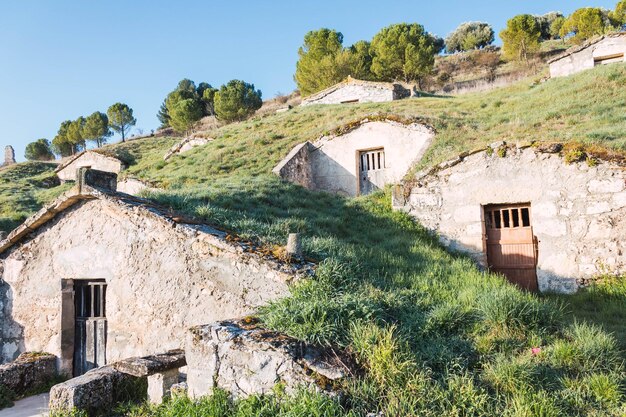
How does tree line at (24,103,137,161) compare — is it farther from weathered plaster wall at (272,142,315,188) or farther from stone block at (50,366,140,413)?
stone block at (50,366,140,413)

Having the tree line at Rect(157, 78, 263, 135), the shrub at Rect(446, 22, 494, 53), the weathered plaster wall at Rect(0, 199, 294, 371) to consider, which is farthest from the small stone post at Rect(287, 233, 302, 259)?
the shrub at Rect(446, 22, 494, 53)

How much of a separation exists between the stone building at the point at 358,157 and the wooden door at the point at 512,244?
5.17 m

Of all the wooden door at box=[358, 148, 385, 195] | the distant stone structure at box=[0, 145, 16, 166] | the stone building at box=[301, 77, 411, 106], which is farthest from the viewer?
the distant stone structure at box=[0, 145, 16, 166]

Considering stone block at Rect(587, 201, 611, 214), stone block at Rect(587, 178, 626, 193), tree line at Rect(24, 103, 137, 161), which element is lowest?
stone block at Rect(587, 201, 611, 214)

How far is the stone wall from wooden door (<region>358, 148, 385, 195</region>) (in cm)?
1097

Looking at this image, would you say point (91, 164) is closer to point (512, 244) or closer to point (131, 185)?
point (131, 185)

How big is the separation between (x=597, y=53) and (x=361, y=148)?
14.4 metres

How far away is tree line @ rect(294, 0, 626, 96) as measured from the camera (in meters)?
37.5

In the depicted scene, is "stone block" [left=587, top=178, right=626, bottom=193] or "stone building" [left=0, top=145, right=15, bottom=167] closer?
"stone block" [left=587, top=178, right=626, bottom=193]

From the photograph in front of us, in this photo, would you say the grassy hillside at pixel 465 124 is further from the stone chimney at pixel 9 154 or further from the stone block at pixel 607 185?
the stone chimney at pixel 9 154

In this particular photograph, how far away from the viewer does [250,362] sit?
4.32 metres

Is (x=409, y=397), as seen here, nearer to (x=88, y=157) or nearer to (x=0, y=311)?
(x=0, y=311)

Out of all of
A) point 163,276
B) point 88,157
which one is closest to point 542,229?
point 163,276

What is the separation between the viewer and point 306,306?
190 inches
